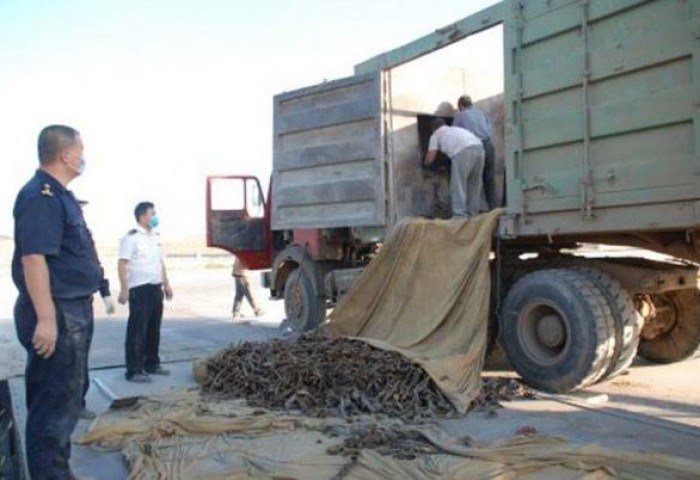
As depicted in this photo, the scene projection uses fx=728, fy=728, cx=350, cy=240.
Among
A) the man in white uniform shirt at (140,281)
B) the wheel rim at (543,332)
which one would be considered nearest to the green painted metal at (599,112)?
the wheel rim at (543,332)

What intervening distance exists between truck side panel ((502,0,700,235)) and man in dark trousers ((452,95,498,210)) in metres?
1.25

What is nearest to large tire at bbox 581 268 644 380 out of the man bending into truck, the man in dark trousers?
the man bending into truck

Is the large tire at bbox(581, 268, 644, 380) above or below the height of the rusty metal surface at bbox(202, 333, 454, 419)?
above

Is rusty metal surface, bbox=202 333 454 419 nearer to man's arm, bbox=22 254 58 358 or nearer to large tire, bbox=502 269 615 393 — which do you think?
large tire, bbox=502 269 615 393

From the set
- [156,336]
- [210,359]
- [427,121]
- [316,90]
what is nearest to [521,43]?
[427,121]

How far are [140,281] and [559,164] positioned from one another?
396cm

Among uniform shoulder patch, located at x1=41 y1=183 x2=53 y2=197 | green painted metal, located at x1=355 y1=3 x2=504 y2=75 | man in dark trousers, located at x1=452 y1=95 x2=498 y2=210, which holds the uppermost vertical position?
green painted metal, located at x1=355 y1=3 x2=504 y2=75

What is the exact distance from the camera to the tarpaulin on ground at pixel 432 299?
20.0ft

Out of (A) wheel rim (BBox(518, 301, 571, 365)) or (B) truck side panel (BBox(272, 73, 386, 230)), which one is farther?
(B) truck side panel (BBox(272, 73, 386, 230))

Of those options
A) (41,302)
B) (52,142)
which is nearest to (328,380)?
(41,302)

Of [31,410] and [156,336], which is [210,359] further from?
[31,410]

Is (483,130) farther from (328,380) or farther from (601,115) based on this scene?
(328,380)

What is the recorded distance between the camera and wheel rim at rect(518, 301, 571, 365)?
6.05 m

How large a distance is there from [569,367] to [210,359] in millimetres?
3180
